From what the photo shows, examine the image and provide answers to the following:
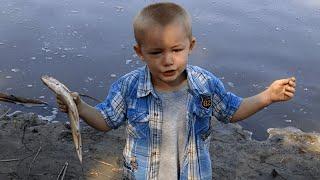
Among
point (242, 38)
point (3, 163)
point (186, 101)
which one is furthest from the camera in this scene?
point (242, 38)

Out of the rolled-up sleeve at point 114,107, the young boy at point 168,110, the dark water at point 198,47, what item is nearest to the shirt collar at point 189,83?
the young boy at point 168,110

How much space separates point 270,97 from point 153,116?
61cm

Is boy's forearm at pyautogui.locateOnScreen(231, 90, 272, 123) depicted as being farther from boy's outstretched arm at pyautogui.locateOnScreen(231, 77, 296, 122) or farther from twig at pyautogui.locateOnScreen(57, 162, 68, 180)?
twig at pyautogui.locateOnScreen(57, 162, 68, 180)

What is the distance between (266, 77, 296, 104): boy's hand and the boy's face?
1.60 ft

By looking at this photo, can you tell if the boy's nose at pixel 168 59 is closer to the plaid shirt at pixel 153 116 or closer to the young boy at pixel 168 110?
the young boy at pixel 168 110

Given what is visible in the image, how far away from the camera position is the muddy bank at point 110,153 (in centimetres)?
378

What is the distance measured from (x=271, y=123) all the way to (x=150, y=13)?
9.02 ft

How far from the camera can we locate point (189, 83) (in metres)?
2.43

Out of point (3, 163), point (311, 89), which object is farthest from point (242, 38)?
point (3, 163)

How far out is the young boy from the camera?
94.0 inches

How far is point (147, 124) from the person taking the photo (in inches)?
96.6

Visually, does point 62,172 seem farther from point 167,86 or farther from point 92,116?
point 167,86

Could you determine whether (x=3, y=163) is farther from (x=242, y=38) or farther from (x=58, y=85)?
(x=242, y=38)

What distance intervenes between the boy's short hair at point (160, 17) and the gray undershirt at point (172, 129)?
301 mm
